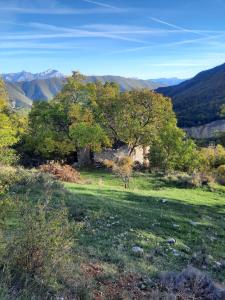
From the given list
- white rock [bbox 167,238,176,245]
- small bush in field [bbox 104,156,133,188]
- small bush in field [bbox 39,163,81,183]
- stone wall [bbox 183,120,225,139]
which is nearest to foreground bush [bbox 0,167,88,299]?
white rock [bbox 167,238,176,245]

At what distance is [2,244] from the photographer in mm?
8203

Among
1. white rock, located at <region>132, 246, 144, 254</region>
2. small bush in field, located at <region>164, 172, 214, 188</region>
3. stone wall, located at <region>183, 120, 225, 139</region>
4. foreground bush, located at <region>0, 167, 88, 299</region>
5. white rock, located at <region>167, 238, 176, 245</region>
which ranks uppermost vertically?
foreground bush, located at <region>0, 167, 88, 299</region>

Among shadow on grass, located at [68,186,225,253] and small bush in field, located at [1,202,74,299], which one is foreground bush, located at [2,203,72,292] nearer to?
small bush in field, located at [1,202,74,299]

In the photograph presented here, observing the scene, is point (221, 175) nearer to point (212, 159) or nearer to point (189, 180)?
point (189, 180)

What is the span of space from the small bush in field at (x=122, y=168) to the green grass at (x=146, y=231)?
30.6ft

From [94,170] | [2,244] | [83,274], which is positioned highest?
[2,244]

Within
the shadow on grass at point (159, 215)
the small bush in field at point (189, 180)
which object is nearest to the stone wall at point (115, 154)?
the small bush in field at point (189, 180)

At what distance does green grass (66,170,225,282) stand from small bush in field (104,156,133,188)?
933 cm

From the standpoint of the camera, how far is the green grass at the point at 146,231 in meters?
11.1

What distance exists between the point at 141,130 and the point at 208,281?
3670 cm

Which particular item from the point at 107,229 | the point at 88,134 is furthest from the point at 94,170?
the point at 107,229

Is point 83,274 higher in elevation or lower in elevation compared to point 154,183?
higher

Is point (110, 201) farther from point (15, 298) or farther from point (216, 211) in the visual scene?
point (15, 298)

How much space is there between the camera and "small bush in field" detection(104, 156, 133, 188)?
3362 cm
